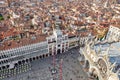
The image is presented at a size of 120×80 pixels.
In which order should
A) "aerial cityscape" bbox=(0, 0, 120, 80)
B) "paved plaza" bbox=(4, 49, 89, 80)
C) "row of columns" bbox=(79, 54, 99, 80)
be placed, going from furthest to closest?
1. "paved plaza" bbox=(4, 49, 89, 80)
2. "row of columns" bbox=(79, 54, 99, 80)
3. "aerial cityscape" bbox=(0, 0, 120, 80)

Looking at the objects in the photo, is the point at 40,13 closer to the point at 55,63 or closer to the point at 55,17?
the point at 55,17

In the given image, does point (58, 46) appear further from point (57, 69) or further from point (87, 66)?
point (87, 66)

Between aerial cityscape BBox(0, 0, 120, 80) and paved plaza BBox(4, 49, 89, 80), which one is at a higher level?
aerial cityscape BBox(0, 0, 120, 80)

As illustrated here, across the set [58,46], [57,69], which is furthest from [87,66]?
[58,46]

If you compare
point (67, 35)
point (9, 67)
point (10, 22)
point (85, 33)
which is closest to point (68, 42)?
point (67, 35)

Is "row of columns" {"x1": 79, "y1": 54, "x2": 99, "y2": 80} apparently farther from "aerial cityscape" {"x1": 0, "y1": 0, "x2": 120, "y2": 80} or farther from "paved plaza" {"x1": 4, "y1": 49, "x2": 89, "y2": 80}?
"paved plaza" {"x1": 4, "y1": 49, "x2": 89, "y2": 80}

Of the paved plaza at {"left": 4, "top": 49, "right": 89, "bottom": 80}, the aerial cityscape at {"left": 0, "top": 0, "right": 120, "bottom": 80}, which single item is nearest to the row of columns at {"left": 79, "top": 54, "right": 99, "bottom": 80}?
the aerial cityscape at {"left": 0, "top": 0, "right": 120, "bottom": 80}

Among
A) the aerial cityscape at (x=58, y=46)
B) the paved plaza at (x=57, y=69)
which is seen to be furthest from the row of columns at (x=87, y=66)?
the paved plaza at (x=57, y=69)

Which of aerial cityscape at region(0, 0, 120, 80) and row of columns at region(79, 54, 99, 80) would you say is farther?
row of columns at region(79, 54, 99, 80)

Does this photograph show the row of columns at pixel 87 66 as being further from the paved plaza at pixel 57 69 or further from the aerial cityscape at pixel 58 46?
the paved plaza at pixel 57 69
